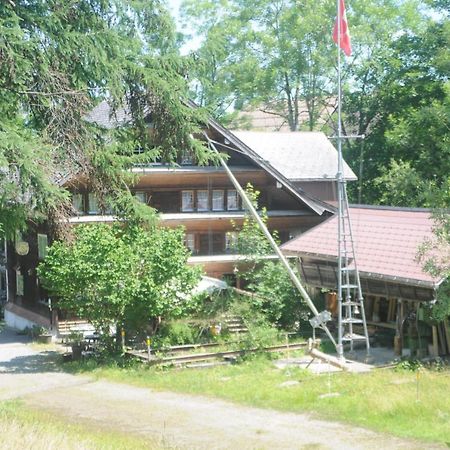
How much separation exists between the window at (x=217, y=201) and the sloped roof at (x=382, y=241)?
5.62 meters

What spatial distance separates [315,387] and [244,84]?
3470 cm

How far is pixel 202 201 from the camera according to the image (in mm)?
35906

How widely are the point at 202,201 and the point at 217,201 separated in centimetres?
68

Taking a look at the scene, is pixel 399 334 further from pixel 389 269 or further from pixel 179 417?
pixel 179 417

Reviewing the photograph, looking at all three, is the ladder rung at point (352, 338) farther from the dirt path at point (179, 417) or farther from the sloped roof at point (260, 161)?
the sloped roof at point (260, 161)

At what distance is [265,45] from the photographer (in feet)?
180

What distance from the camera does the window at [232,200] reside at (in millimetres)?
36156

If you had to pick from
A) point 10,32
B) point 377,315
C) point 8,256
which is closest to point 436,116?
point 377,315

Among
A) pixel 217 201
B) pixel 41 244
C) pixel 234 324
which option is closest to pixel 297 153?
pixel 217 201

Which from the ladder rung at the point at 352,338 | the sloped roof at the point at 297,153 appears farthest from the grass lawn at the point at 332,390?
the sloped roof at the point at 297,153

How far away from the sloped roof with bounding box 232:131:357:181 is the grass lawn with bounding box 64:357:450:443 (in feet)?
47.9

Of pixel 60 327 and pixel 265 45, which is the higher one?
pixel 265 45

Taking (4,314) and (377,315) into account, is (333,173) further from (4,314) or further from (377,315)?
(4,314)

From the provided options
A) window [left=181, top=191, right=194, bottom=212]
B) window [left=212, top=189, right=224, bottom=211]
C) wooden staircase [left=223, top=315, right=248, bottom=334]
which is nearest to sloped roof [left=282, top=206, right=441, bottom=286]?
wooden staircase [left=223, top=315, right=248, bottom=334]
